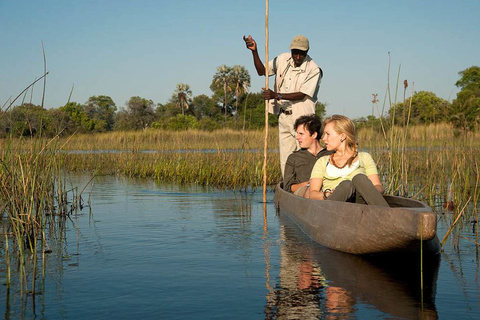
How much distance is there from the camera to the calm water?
10.6ft

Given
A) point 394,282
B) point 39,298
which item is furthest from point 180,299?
point 394,282

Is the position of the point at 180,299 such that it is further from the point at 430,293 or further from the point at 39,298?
the point at 430,293

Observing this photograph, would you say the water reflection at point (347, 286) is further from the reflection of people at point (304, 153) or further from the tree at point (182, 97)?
the tree at point (182, 97)

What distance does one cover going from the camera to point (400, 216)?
3855mm

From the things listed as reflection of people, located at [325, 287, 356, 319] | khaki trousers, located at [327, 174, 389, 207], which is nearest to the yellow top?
khaki trousers, located at [327, 174, 389, 207]

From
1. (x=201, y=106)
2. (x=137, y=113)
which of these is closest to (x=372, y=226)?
(x=137, y=113)

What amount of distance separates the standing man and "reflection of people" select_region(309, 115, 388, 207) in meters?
2.61

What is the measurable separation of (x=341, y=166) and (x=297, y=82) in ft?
9.97

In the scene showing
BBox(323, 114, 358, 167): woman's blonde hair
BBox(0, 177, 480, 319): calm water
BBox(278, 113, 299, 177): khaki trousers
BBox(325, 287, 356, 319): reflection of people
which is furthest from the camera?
BBox(278, 113, 299, 177): khaki trousers

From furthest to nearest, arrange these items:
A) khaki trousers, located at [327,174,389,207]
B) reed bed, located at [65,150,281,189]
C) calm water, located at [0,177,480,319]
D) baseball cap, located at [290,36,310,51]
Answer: reed bed, located at [65,150,281,189] < baseball cap, located at [290,36,310,51] < khaki trousers, located at [327,174,389,207] < calm water, located at [0,177,480,319]

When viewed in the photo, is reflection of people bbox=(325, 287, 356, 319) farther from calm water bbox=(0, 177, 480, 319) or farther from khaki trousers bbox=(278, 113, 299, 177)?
khaki trousers bbox=(278, 113, 299, 177)

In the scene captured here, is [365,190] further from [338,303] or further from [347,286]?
[338,303]

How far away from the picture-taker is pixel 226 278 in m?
4.00

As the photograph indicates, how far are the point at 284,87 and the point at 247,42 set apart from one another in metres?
0.83
